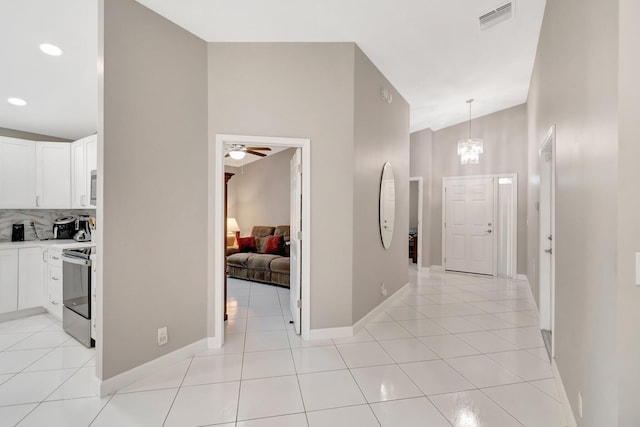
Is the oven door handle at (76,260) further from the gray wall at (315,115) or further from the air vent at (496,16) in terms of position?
the air vent at (496,16)

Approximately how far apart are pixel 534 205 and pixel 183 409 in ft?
15.2

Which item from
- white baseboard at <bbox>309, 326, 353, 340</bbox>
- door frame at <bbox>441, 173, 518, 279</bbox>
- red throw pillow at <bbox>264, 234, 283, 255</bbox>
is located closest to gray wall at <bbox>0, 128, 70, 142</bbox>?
red throw pillow at <bbox>264, 234, 283, 255</bbox>

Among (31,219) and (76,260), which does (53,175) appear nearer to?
(31,219)

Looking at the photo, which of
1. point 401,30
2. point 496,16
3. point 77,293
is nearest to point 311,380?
point 77,293

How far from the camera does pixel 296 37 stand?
3.04 meters

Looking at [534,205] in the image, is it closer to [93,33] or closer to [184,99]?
[184,99]

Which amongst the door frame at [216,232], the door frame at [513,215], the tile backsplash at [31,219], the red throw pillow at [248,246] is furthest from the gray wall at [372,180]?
the tile backsplash at [31,219]

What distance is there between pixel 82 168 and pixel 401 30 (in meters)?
4.48

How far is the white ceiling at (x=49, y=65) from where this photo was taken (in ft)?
7.88

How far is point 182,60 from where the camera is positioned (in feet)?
9.05

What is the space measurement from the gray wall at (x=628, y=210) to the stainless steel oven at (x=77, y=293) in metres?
3.73

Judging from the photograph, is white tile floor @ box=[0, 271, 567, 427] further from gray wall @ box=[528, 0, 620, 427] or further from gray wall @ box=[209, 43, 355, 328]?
gray wall @ box=[209, 43, 355, 328]

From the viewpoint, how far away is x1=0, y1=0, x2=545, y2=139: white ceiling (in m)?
2.54

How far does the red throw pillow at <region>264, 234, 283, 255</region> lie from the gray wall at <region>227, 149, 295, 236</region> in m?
0.79
